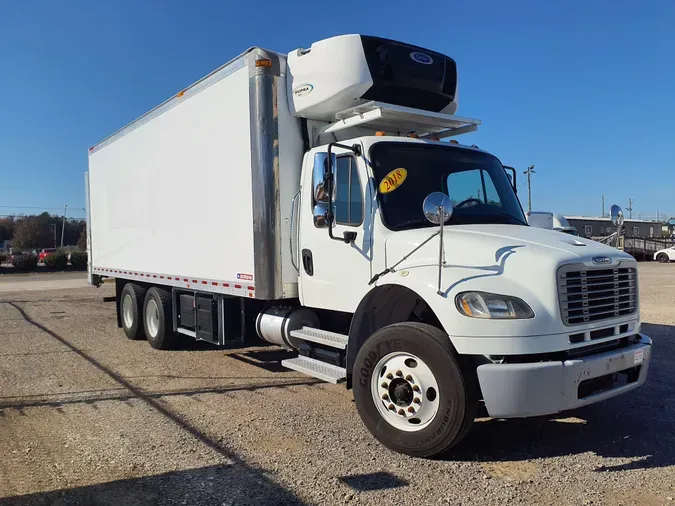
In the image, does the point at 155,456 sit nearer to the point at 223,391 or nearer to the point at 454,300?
the point at 223,391

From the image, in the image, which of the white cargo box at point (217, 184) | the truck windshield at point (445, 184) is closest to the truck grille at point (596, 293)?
the truck windshield at point (445, 184)

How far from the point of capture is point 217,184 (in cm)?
685

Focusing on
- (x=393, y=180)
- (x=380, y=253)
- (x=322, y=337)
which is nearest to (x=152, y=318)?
(x=322, y=337)

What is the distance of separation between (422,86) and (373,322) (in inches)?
101

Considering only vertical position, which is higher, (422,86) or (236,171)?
(422,86)

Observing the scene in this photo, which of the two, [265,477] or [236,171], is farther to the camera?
[236,171]

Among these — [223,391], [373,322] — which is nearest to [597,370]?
[373,322]

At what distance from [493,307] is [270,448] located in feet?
6.99

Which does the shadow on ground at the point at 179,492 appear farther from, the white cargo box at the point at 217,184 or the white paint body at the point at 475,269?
the white cargo box at the point at 217,184

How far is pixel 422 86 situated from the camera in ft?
19.4

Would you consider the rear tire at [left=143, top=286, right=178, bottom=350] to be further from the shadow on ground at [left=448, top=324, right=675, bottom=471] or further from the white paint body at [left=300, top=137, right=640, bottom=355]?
the shadow on ground at [left=448, top=324, right=675, bottom=471]

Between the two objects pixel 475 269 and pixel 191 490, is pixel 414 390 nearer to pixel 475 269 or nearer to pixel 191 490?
pixel 475 269

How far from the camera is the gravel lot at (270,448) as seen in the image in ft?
12.4

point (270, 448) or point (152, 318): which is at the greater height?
point (152, 318)
